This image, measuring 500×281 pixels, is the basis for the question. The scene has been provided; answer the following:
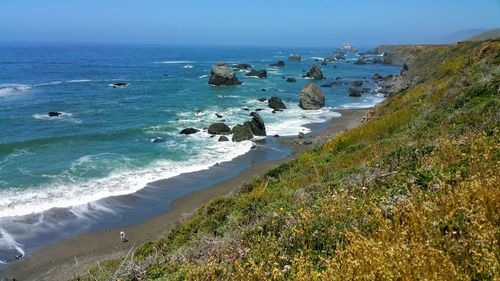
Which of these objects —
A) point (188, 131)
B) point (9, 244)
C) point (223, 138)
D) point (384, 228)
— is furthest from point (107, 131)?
point (384, 228)

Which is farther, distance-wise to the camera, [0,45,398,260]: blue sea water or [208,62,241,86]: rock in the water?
[208,62,241,86]: rock in the water

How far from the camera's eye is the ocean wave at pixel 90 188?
23.8 metres

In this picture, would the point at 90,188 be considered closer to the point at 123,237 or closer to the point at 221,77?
the point at 123,237

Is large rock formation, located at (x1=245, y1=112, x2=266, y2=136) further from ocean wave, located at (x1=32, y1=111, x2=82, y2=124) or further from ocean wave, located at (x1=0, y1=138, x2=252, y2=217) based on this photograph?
ocean wave, located at (x1=32, y1=111, x2=82, y2=124)

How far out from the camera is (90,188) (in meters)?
26.6

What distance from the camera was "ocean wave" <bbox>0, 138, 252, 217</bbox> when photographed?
78.0 ft

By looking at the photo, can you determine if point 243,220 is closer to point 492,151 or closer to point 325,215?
point 325,215

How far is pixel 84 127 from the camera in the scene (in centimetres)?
4416

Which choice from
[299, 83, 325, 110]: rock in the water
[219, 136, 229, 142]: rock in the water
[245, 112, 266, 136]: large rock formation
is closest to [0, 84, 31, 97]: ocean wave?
[219, 136, 229, 142]: rock in the water

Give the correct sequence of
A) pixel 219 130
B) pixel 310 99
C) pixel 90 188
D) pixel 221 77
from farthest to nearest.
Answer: pixel 221 77 → pixel 310 99 → pixel 219 130 → pixel 90 188

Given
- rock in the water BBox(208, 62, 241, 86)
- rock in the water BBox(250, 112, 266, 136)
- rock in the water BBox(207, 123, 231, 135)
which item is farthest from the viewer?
rock in the water BBox(208, 62, 241, 86)

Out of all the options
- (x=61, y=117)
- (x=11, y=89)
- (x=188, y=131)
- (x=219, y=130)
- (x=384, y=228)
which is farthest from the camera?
(x=11, y=89)

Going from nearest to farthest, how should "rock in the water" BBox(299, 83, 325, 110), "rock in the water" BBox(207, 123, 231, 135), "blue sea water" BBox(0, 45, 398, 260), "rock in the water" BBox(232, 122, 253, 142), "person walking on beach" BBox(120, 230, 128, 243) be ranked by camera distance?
"person walking on beach" BBox(120, 230, 128, 243)
"blue sea water" BBox(0, 45, 398, 260)
"rock in the water" BBox(232, 122, 253, 142)
"rock in the water" BBox(207, 123, 231, 135)
"rock in the water" BBox(299, 83, 325, 110)

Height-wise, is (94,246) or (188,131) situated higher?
(188,131)
